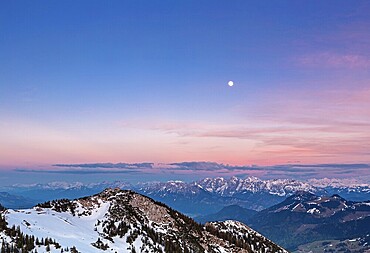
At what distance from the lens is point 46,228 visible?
80500mm

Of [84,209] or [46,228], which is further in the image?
[84,209]

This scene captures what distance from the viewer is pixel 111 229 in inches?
3878

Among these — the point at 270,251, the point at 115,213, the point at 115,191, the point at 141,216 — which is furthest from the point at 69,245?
the point at 270,251

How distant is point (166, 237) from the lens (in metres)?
106

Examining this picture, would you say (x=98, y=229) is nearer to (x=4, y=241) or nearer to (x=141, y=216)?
(x=141, y=216)

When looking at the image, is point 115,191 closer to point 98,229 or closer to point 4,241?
Answer: point 98,229

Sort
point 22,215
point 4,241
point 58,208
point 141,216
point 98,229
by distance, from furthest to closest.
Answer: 1. point 141,216
2. point 58,208
3. point 98,229
4. point 22,215
5. point 4,241

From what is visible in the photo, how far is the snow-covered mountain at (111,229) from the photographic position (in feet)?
235

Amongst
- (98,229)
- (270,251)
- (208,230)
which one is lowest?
(270,251)

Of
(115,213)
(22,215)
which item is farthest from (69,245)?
(115,213)

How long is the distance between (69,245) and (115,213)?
36.3m

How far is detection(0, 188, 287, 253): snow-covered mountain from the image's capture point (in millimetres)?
71688

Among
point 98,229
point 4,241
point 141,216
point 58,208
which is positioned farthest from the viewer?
point 141,216

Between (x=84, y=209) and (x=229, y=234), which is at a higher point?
(x=84, y=209)
